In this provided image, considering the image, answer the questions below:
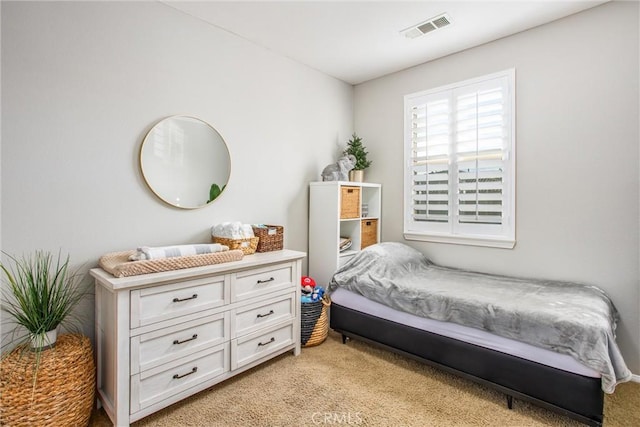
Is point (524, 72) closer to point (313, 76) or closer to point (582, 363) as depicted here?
point (313, 76)

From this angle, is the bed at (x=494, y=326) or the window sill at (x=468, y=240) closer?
the bed at (x=494, y=326)

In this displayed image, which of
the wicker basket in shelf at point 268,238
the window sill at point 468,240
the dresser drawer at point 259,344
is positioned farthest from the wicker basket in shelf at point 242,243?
the window sill at point 468,240

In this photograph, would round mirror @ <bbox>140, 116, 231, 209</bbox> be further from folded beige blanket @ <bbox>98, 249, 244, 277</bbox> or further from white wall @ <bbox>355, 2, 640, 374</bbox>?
white wall @ <bbox>355, 2, 640, 374</bbox>

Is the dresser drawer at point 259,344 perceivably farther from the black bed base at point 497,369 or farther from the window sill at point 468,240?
the window sill at point 468,240

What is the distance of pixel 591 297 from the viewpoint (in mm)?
2033

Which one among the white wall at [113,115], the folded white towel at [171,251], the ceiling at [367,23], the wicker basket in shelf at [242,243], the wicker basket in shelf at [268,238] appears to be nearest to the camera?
the white wall at [113,115]

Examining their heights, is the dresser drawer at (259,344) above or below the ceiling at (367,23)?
below

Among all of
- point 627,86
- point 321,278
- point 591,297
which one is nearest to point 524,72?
point 627,86

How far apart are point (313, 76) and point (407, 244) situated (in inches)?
76.6

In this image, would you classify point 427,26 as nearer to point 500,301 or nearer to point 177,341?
point 500,301

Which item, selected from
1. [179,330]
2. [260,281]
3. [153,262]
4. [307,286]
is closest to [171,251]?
[153,262]

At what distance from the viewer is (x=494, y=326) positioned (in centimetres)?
189

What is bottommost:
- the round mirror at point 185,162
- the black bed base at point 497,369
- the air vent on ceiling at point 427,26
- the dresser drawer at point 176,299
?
the black bed base at point 497,369

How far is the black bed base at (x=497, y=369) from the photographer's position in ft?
5.23
